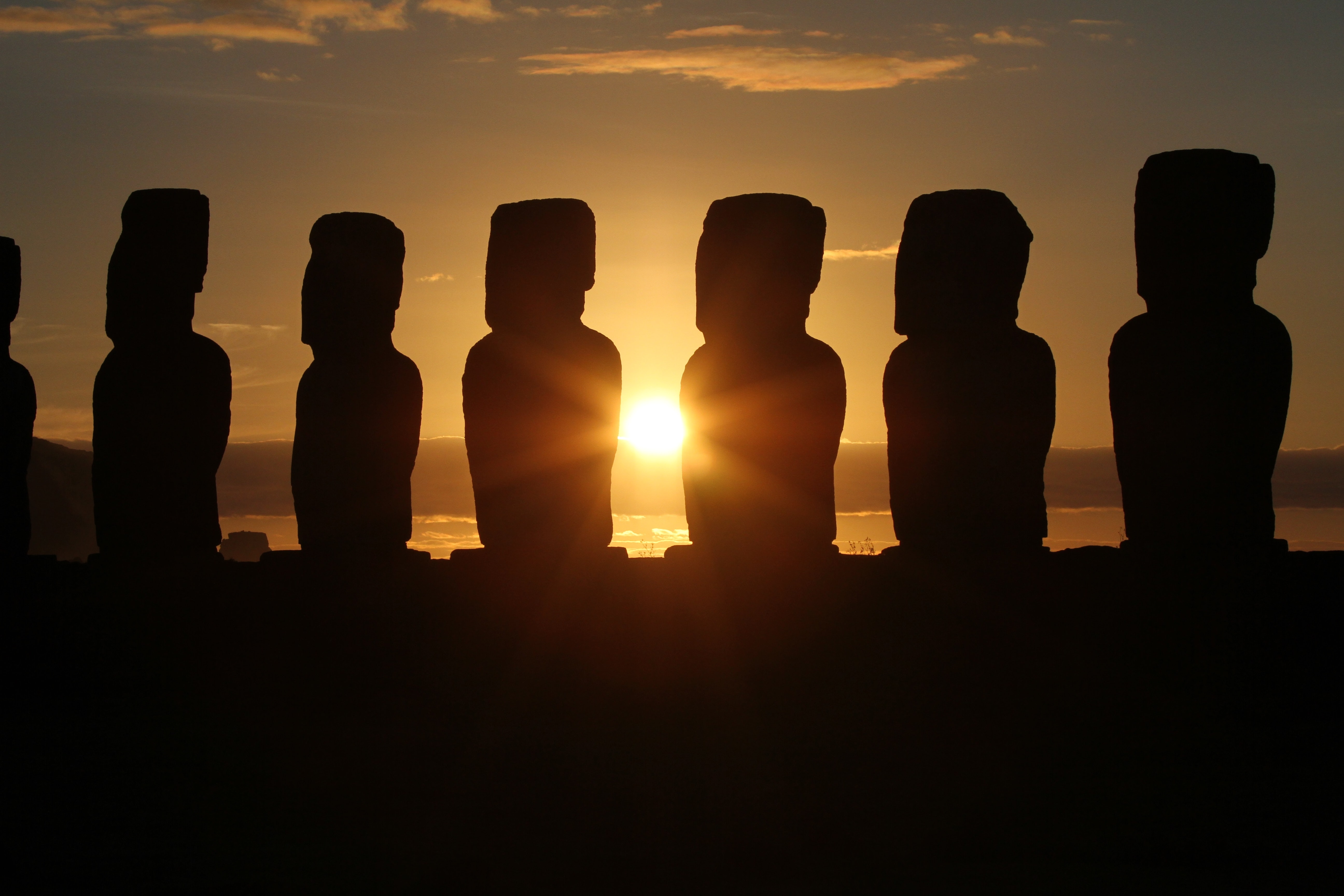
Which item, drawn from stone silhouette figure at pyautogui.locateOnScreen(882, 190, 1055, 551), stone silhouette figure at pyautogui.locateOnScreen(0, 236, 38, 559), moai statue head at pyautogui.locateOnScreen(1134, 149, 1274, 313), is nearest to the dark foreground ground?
stone silhouette figure at pyautogui.locateOnScreen(882, 190, 1055, 551)

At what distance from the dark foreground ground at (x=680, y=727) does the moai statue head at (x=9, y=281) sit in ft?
7.24

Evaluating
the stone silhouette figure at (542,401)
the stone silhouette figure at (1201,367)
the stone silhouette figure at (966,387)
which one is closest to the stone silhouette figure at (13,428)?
the stone silhouette figure at (542,401)

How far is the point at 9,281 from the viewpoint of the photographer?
430 inches

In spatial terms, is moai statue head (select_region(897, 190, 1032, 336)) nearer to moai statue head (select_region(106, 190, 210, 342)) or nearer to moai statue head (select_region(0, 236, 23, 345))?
moai statue head (select_region(106, 190, 210, 342))

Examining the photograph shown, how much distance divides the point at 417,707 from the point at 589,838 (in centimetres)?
305

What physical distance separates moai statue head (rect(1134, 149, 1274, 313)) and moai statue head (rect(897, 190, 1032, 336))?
932 mm

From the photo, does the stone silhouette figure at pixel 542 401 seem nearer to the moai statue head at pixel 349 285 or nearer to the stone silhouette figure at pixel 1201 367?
the moai statue head at pixel 349 285

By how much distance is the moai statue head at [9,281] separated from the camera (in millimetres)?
10883

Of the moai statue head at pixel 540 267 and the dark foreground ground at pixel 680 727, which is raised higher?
the moai statue head at pixel 540 267

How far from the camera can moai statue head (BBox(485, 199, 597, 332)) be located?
31.7ft

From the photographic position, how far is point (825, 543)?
9266 millimetres

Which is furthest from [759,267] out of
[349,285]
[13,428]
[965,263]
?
[13,428]

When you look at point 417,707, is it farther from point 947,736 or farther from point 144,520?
point 947,736

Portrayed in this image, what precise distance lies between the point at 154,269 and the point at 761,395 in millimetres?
4552
